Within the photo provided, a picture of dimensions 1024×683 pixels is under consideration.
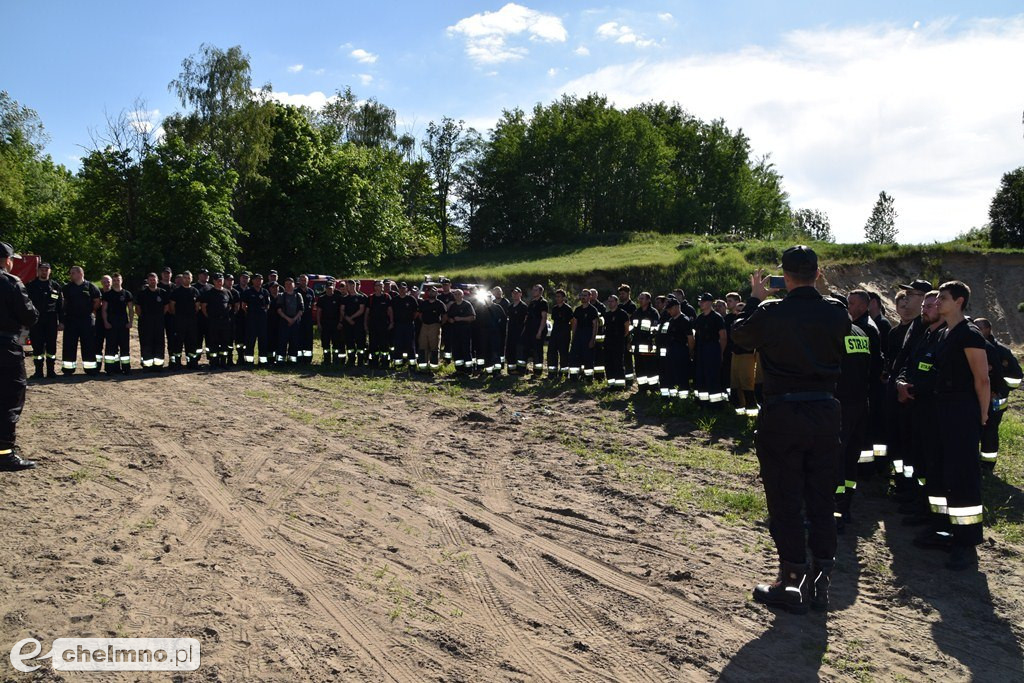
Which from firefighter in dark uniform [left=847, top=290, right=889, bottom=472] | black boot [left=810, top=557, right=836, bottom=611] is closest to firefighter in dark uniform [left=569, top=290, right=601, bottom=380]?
firefighter in dark uniform [left=847, top=290, right=889, bottom=472]

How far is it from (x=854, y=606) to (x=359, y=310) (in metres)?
12.8

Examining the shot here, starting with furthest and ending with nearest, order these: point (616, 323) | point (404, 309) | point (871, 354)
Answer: point (404, 309) < point (616, 323) < point (871, 354)

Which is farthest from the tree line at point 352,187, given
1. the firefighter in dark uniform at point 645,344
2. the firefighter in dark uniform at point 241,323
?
the firefighter in dark uniform at point 645,344

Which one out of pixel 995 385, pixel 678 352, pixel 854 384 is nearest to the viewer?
pixel 854 384

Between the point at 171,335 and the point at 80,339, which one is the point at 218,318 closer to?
the point at 171,335

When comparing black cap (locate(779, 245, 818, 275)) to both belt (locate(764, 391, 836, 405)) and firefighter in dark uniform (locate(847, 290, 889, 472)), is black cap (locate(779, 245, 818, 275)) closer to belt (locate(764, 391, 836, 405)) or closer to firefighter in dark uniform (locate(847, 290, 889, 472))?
belt (locate(764, 391, 836, 405))

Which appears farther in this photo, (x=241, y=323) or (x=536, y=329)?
(x=241, y=323)

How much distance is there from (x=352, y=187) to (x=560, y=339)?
88.3ft

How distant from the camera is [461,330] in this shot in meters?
15.3

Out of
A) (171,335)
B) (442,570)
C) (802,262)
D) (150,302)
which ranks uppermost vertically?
(802,262)

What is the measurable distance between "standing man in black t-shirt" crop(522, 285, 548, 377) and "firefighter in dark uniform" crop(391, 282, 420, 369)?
2607mm

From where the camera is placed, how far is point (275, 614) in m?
4.63

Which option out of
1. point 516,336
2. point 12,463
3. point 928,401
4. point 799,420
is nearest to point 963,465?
point 928,401

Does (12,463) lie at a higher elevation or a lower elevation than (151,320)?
lower
